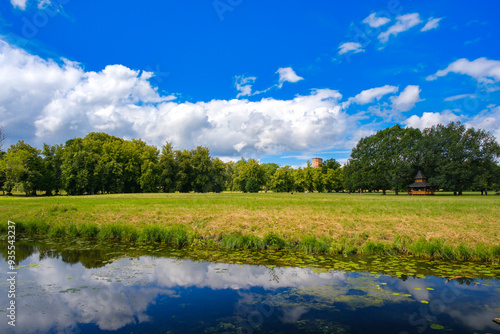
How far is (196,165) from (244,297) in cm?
7313

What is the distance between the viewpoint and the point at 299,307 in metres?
7.14

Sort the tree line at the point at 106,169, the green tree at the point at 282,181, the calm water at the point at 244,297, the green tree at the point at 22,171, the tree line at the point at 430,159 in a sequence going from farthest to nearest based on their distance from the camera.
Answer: the green tree at the point at 282,181 < the tree line at the point at 106,169 < the tree line at the point at 430,159 < the green tree at the point at 22,171 < the calm water at the point at 244,297

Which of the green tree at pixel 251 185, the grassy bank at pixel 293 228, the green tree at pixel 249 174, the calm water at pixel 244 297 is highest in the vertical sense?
the green tree at pixel 249 174

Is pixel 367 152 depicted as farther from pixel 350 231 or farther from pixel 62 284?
pixel 62 284

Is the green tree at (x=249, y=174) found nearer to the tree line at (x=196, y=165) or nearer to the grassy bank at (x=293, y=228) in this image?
the tree line at (x=196, y=165)

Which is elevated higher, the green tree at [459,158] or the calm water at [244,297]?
the green tree at [459,158]

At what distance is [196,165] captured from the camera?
7925 centimetres

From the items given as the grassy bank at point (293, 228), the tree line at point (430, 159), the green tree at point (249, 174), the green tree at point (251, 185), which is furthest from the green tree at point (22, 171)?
the tree line at point (430, 159)

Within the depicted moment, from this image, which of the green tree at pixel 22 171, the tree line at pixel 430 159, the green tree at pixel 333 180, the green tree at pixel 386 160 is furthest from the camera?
the green tree at pixel 333 180

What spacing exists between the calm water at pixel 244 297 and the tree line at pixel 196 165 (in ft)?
186

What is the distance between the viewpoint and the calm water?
6.23 m

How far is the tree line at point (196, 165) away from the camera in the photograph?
56594mm

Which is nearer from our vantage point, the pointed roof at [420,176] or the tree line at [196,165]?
the tree line at [196,165]

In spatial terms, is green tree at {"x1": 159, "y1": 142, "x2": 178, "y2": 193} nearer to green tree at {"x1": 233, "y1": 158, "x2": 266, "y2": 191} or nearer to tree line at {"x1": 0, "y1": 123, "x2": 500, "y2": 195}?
tree line at {"x1": 0, "y1": 123, "x2": 500, "y2": 195}
